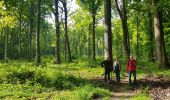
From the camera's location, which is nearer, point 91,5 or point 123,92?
point 123,92

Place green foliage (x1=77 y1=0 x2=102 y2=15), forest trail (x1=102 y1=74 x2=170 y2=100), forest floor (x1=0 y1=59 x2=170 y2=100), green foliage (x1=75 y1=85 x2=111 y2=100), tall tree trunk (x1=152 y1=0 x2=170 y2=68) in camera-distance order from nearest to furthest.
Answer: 1. green foliage (x1=75 y1=85 x2=111 y2=100)
2. forest floor (x1=0 y1=59 x2=170 y2=100)
3. forest trail (x1=102 y1=74 x2=170 y2=100)
4. tall tree trunk (x1=152 y1=0 x2=170 y2=68)
5. green foliage (x1=77 y1=0 x2=102 y2=15)

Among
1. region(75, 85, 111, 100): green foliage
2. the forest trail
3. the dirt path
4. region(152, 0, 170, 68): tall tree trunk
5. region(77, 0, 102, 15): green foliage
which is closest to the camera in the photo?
region(75, 85, 111, 100): green foliage

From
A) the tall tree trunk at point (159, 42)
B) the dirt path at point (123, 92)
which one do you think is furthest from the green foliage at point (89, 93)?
the tall tree trunk at point (159, 42)

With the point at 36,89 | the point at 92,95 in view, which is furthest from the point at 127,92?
the point at 36,89

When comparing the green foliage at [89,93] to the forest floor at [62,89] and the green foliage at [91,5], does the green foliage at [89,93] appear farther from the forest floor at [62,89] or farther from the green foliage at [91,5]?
the green foliage at [91,5]

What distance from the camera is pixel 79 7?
193 feet

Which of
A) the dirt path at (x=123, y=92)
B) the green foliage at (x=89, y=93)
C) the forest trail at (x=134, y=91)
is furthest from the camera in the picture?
the dirt path at (x=123, y=92)

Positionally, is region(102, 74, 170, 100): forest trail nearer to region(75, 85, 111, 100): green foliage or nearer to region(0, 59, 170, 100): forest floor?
region(0, 59, 170, 100): forest floor

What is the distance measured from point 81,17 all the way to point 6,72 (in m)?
44.7

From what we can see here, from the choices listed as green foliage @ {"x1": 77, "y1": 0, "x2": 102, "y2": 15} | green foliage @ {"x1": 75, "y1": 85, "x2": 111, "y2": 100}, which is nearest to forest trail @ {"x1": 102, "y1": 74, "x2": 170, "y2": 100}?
green foliage @ {"x1": 75, "y1": 85, "x2": 111, "y2": 100}

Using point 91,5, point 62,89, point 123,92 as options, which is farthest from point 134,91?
point 91,5

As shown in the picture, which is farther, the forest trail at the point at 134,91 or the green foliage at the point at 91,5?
the green foliage at the point at 91,5

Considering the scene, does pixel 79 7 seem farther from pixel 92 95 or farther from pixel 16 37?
pixel 92 95

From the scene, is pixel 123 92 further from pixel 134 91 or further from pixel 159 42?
pixel 159 42
